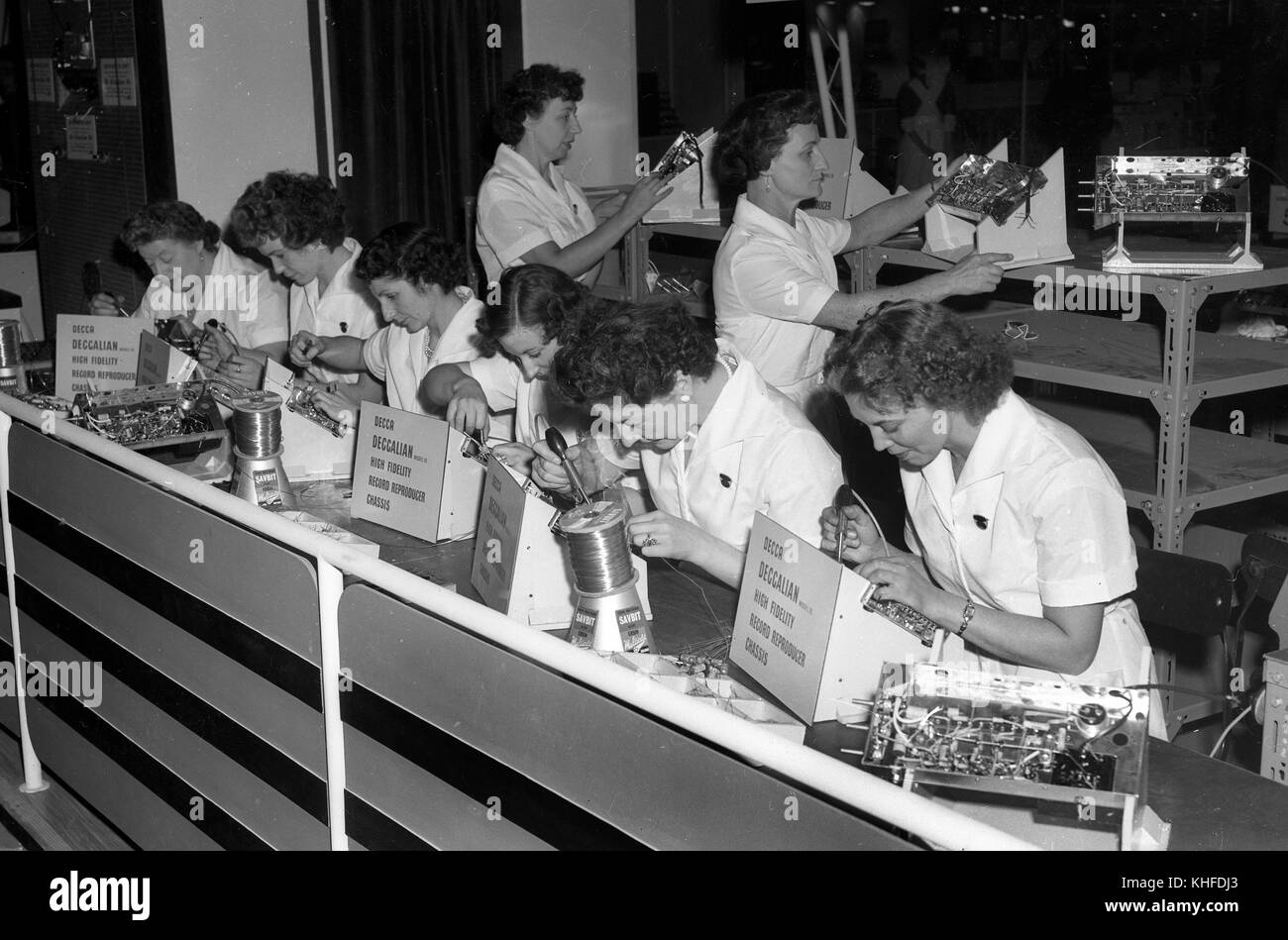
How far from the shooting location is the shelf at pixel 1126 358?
2814 mm

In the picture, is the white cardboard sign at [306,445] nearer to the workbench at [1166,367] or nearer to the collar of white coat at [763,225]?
the collar of white coat at [763,225]

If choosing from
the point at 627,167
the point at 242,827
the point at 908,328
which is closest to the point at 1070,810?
the point at 908,328

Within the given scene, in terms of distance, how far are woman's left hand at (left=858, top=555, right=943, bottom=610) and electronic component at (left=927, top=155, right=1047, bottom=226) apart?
1.40 meters

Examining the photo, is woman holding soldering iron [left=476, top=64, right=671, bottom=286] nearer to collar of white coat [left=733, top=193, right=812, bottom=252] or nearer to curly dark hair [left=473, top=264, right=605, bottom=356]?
collar of white coat [left=733, top=193, right=812, bottom=252]

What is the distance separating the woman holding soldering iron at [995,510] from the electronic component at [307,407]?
1397mm

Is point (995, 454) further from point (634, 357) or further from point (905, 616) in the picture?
point (634, 357)

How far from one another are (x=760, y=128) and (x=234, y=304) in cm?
178

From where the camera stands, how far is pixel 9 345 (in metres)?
3.68

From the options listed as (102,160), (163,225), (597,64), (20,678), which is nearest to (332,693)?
(20,678)

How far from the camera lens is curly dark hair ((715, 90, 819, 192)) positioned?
3.03 meters

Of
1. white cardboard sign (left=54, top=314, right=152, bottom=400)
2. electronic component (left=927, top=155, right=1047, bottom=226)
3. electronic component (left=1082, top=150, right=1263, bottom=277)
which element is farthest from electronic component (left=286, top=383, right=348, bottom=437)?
electronic component (left=1082, top=150, right=1263, bottom=277)

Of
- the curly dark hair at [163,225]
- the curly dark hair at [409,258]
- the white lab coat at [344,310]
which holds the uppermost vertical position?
the curly dark hair at [163,225]

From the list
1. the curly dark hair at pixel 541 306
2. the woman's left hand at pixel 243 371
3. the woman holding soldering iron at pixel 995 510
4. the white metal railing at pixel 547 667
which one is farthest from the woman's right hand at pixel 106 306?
the woman holding soldering iron at pixel 995 510
